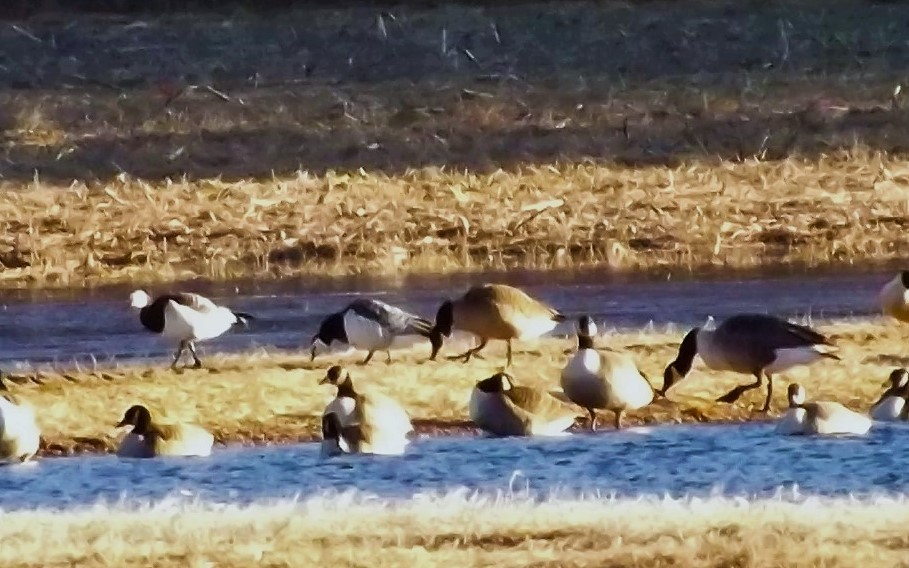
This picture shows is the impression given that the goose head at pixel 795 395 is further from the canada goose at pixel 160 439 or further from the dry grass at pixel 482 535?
the canada goose at pixel 160 439

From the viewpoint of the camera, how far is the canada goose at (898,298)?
1433 centimetres

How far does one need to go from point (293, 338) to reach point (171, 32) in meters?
14.6

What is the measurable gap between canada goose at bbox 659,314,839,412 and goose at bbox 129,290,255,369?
3.01 m

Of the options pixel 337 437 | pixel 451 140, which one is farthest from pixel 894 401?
pixel 451 140

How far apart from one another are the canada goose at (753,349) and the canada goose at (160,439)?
2.66 meters

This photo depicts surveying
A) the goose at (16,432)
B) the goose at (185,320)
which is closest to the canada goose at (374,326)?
the goose at (185,320)

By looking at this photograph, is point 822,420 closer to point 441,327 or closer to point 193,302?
point 441,327

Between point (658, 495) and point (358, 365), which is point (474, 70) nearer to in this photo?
point (358, 365)

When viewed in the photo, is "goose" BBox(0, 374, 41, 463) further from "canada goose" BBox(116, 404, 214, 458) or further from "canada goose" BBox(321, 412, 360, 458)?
"canada goose" BBox(321, 412, 360, 458)

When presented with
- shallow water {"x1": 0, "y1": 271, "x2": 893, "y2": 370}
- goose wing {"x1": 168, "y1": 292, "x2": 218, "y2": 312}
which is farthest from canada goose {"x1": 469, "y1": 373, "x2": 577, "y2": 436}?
shallow water {"x1": 0, "y1": 271, "x2": 893, "y2": 370}

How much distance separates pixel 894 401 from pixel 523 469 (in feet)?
7.74

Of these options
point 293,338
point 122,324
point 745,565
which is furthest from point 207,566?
point 122,324

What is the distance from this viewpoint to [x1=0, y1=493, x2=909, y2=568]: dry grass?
7.70 m

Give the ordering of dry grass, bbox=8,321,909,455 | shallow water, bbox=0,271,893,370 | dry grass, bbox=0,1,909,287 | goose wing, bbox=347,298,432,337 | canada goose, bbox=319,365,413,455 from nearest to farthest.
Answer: canada goose, bbox=319,365,413,455, dry grass, bbox=8,321,909,455, goose wing, bbox=347,298,432,337, shallow water, bbox=0,271,893,370, dry grass, bbox=0,1,909,287
